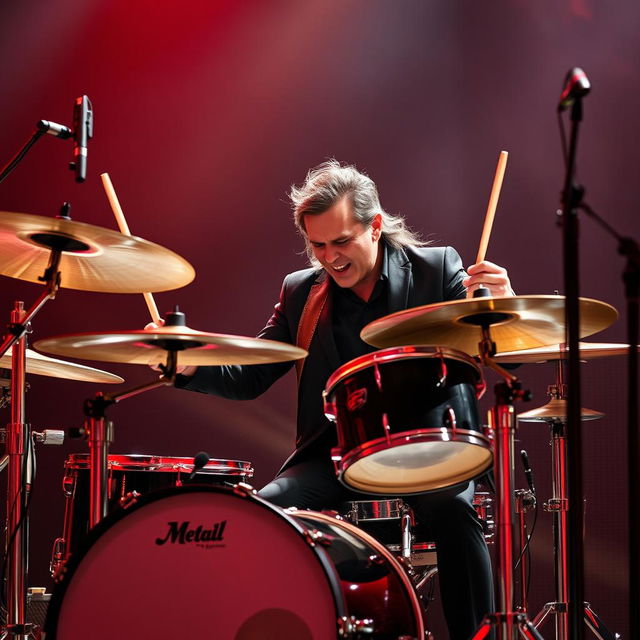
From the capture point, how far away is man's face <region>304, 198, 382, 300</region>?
8.50 ft

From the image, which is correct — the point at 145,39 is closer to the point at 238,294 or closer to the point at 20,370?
the point at 238,294

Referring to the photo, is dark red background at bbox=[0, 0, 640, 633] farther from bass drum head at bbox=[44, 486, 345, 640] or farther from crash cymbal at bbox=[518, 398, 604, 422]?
bass drum head at bbox=[44, 486, 345, 640]

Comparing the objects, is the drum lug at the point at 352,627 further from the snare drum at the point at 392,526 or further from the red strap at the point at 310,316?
the red strap at the point at 310,316

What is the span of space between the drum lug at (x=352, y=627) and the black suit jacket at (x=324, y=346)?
0.99 meters

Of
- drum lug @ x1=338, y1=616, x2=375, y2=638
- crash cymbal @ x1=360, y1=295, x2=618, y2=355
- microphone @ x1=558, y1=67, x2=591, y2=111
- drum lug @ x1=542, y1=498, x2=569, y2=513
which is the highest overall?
microphone @ x1=558, y1=67, x2=591, y2=111

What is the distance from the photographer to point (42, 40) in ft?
11.7

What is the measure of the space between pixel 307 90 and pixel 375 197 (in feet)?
3.51

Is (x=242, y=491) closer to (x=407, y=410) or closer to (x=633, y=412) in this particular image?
(x=407, y=410)

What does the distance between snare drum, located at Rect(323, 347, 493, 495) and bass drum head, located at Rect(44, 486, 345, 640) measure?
0.91 ft

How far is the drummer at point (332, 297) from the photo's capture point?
7.95ft

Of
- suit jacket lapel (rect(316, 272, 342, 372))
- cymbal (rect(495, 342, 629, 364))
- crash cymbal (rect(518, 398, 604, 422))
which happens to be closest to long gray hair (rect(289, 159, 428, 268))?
suit jacket lapel (rect(316, 272, 342, 372))

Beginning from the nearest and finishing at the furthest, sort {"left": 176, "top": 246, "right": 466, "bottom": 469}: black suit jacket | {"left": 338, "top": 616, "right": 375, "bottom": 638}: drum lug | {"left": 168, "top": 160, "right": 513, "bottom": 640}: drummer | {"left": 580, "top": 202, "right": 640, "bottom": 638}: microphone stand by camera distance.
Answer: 1. {"left": 580, "top": 202, "right": 640, "bottom": 638}: microphone stand
2. {"left": 338, "top": 616, "right": 375, "bottom": 638}: drum lug
3. {"left": 168, "top": 160, "right": 513, "bottom": 640}: drummer
4. {"left": 176, "top": 246, "right": 466, "bottom": 469}: black suit jacket

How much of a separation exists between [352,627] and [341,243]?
4.33 ft

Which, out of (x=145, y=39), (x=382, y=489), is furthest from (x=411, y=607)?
(x=145, y=39)
